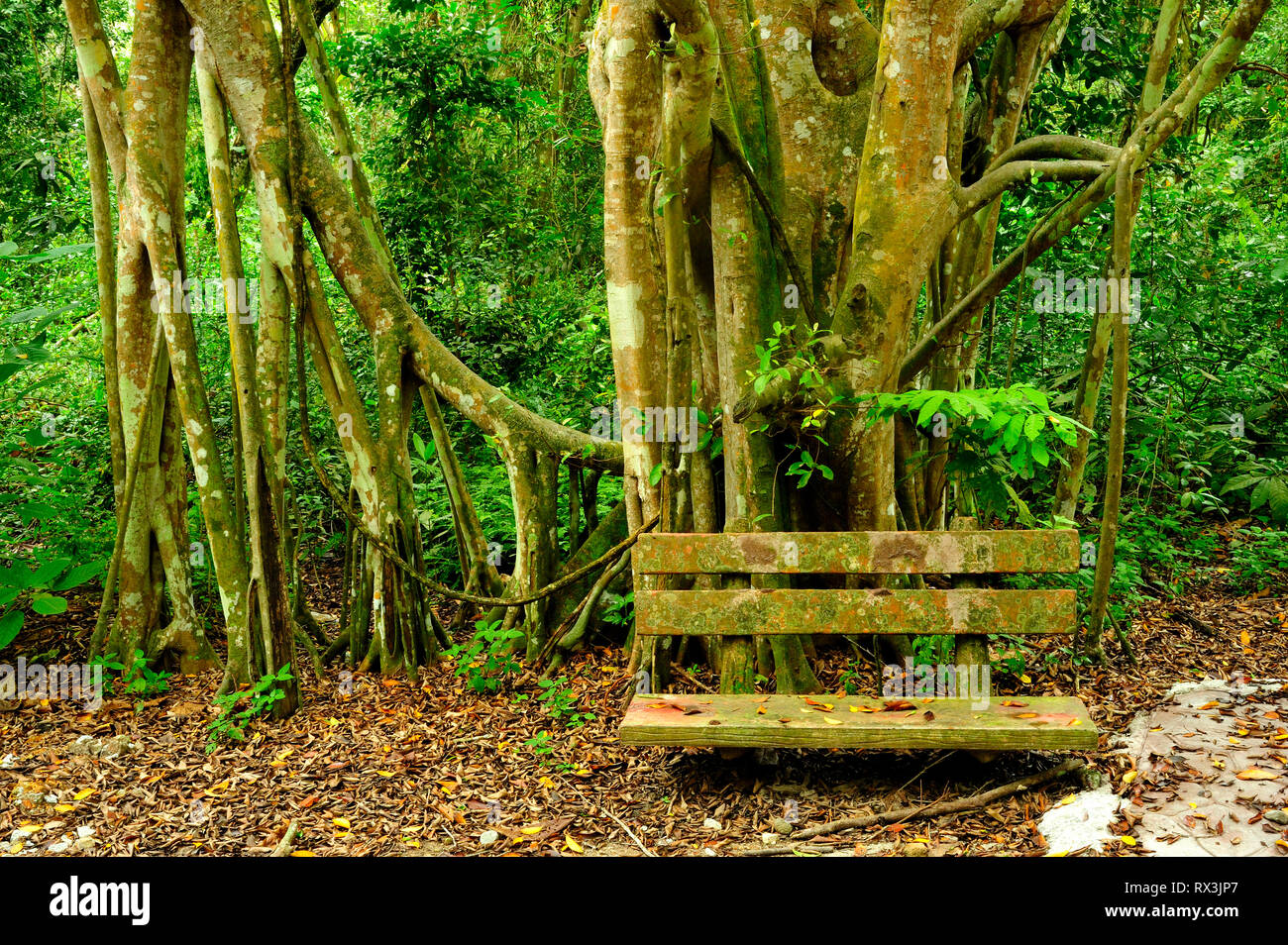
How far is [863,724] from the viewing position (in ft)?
12.0

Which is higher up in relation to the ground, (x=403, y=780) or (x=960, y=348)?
(x=960, y=348)

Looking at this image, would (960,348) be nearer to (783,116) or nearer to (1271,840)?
(783,116)

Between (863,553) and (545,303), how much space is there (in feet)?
19.7

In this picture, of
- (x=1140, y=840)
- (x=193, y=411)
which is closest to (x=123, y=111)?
(x=193, y=411)

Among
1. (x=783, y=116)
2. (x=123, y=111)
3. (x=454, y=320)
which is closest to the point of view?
(x=783, y=116)

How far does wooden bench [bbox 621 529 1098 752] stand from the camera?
364 centimetres

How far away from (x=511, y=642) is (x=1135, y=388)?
540 cm

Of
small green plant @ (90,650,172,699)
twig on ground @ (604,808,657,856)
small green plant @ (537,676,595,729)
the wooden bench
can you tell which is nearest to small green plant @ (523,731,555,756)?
small green plant @ (537,676,595,729)

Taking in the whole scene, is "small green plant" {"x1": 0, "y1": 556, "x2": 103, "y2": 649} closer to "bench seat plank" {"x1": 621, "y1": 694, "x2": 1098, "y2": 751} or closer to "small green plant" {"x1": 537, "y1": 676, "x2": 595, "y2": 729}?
"small green plant" {"x1": 537, "y1": 676, "x2": 595, "y2": 729}

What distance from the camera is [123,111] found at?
5762 mm

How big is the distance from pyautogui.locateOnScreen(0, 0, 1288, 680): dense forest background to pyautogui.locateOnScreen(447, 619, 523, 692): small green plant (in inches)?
27.2

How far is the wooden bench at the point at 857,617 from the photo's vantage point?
3.64m

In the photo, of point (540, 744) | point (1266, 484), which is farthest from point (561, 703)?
point (1266, 484)

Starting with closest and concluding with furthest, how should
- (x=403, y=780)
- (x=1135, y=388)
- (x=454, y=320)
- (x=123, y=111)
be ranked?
(x=403, y=780) → (x=123, y=111) → (x=1135, y=388) → (x=454, y=320)
